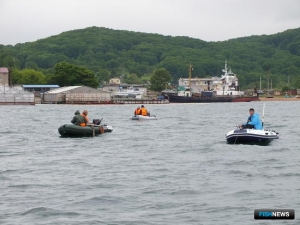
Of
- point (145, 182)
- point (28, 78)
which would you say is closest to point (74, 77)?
point (28, 78)

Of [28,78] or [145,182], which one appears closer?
[145,182]

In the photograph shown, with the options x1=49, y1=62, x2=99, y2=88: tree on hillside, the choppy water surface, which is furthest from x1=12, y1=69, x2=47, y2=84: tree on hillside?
the choppy water surface

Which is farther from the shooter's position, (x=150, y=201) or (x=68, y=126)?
(x=68, y=126)

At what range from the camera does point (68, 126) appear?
46938 millimetres

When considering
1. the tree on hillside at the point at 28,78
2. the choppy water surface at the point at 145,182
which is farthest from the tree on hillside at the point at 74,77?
the choppy water surface at the point at 145,182

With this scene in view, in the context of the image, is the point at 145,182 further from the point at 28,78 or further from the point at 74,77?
the point at 28,78

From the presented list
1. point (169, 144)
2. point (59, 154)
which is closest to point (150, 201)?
point (59, 154)

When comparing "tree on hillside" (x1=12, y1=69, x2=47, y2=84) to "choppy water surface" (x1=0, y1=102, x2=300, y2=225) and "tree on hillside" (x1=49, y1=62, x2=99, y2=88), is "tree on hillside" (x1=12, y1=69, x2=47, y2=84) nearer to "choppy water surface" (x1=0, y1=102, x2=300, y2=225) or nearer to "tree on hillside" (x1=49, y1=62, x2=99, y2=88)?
"tree on hillside" (x1=49, y1=62, x2=99, y2=88)

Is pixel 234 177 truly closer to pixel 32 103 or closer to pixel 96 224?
pixel 96 224

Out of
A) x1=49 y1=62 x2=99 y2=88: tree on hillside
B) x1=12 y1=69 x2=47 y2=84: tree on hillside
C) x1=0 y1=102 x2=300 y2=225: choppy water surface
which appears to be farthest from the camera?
x1=12 y1=69 x2=47 y2=84: tree on hillside

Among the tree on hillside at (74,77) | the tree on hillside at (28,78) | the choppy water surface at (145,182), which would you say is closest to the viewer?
the choppy water surface at (145,182)

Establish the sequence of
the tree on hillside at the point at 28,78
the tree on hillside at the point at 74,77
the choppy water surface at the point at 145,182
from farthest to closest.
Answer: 1. the tree on hillside at the point at 28,78
2. the tree on hillside at the point at 74,77
3. the choppy water surface at the point at 145,182

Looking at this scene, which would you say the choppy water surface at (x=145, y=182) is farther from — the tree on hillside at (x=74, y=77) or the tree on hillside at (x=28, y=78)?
the tree on hillside at (x=28, y=78)

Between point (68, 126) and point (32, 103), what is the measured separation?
9793 cm
